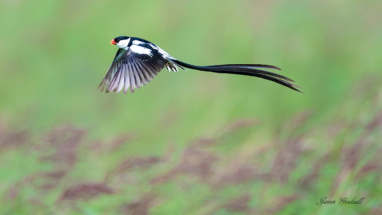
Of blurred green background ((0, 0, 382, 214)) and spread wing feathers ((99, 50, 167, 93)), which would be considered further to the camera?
blurred green background ((0, 0, 382, 214))

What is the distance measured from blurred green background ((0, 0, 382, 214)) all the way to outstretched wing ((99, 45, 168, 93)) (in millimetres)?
310

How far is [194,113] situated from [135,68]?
132 cm

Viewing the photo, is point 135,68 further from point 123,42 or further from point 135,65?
point 123,42

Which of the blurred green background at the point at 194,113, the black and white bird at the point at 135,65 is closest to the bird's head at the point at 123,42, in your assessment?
the black and white bird at the point at 135,65

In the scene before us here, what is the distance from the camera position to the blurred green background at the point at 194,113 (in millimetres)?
1701

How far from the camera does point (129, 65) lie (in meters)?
1.55

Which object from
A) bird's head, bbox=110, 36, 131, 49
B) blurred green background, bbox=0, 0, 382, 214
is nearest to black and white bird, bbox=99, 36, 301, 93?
bird's head, bbox=110, 36, 131, 49

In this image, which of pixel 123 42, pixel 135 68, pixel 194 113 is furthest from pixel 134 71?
pixel 194 113

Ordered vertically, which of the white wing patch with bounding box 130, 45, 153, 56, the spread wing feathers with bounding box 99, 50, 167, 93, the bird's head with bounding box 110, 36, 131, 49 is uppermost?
the bird's head with bounding box 110, 36, 131, 49

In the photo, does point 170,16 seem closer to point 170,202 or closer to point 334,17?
point 334,17

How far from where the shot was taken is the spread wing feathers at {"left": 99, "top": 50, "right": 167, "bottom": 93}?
1.46 meters

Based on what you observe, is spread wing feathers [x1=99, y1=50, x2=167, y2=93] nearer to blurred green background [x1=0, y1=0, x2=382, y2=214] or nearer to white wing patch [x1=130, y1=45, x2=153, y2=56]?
white wing patch [x1=130, y1=45, x2=153, y2=56]

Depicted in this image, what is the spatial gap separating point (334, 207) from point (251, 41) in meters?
1.76

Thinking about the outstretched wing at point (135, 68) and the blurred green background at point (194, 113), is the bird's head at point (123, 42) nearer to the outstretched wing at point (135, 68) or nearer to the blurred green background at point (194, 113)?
the outstretched wing at point (135, 68)
